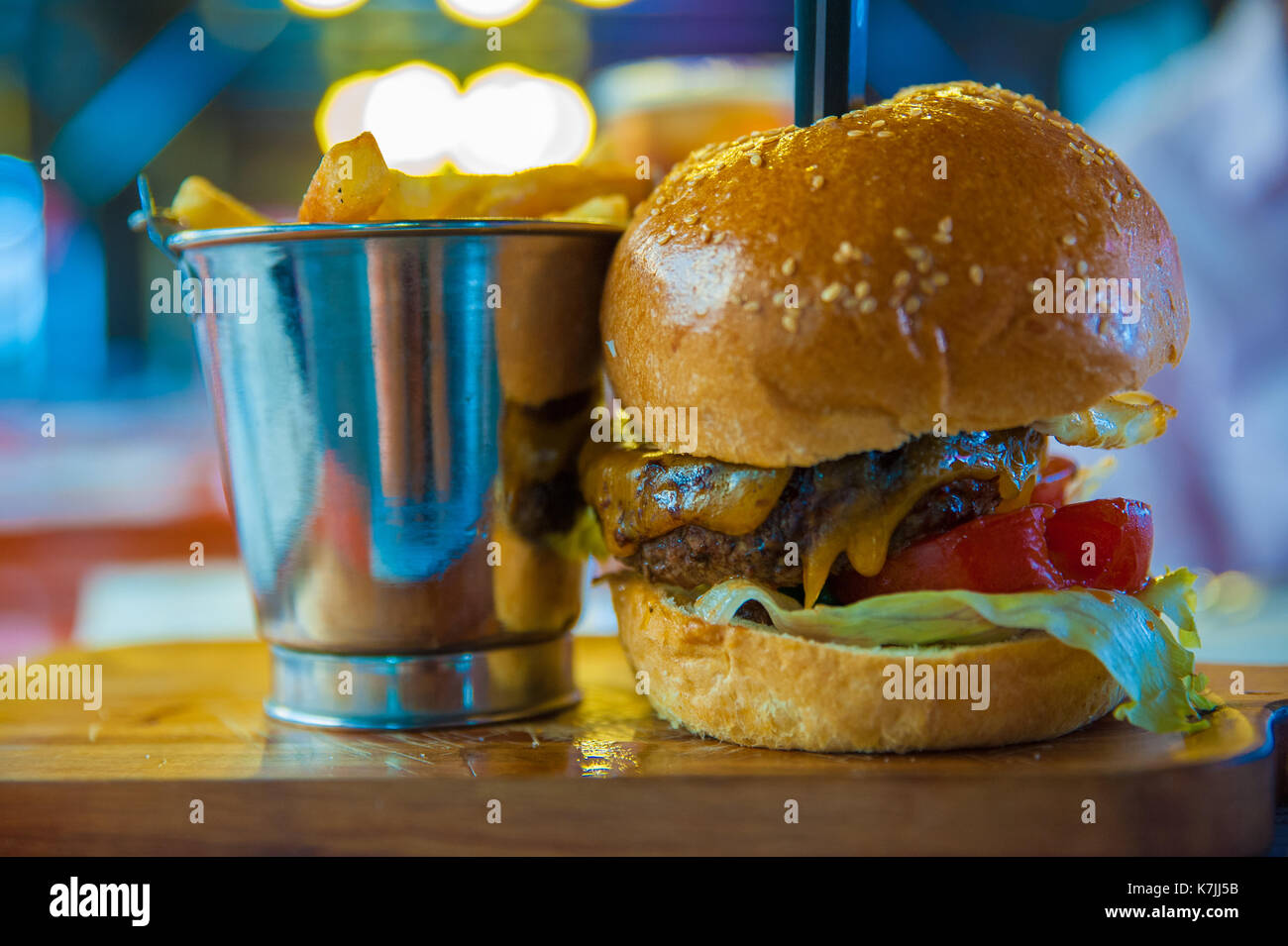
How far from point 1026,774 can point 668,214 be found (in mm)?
1114

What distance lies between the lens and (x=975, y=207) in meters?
1.80

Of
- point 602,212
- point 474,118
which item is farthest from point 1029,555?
point 474,118

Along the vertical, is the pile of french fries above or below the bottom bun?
above

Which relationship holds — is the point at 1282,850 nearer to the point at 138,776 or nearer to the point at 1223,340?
the point at 138,776

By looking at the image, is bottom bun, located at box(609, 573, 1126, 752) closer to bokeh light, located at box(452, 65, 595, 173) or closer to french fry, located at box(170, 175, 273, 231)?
french fry, located at box(170, 175, 273, 231)

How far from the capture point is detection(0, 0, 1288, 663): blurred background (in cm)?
493

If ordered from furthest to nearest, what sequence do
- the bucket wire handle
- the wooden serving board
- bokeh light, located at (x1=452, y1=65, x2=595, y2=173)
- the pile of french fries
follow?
bokeh light, located at (x1=452, y1=65, x2=595, y2=173), the bucket wire handle, the pile of french fries, the wooden serving board

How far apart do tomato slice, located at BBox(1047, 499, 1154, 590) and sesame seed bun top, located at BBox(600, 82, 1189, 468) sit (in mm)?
295

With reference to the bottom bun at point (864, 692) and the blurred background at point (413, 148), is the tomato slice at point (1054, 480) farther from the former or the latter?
the blurred background at point (413, 148)

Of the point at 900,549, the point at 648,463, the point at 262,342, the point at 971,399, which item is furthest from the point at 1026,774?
the point at 262,342

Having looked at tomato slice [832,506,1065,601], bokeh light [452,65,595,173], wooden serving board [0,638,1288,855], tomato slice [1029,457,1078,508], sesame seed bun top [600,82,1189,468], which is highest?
bokeh light [452,65,595,173]

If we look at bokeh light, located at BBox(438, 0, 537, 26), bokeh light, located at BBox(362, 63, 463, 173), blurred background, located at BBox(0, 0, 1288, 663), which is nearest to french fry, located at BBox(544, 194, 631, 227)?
blurred background, located at BBox(0, 0, 1288, 663)

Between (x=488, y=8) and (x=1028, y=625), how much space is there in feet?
15.6

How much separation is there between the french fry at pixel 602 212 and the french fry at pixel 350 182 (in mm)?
349
